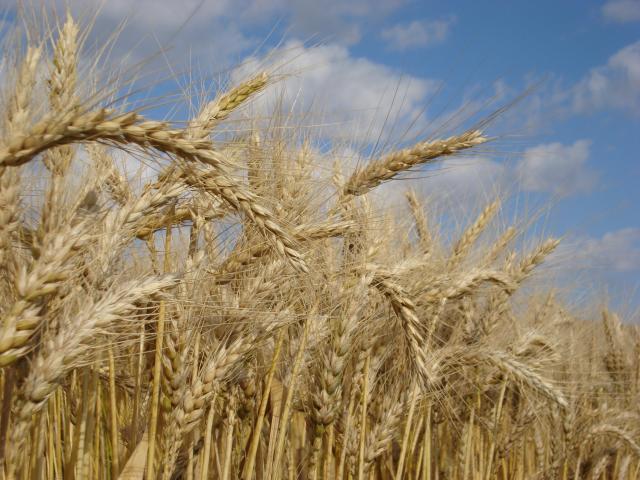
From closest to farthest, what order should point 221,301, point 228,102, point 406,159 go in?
point 221,301 → point 228,102 → point 406,159

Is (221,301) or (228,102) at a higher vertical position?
(228,102)

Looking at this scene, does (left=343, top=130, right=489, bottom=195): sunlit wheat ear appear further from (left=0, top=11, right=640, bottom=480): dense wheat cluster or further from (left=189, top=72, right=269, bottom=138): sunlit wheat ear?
(left=189, top=72, right=269, bottom=138): sunlit wheat ear

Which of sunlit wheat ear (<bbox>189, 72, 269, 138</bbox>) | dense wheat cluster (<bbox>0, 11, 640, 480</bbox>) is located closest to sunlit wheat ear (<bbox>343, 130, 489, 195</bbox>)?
dense wheat cluster (<bbox>0, 11, 640, 480</bbox>)

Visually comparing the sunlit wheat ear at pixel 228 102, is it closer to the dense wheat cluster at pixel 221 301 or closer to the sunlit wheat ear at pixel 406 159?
the dense wheat cluster at pixel 221 301

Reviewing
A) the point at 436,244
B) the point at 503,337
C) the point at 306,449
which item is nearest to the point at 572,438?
the point at 503,337

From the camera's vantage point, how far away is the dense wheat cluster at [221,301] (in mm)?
1349

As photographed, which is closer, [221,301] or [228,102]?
[221,301]

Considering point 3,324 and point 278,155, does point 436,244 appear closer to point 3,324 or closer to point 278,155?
point 278,155

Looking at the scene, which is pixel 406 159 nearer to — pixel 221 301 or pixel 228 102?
pixel 228 102

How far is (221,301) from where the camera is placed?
1.95m

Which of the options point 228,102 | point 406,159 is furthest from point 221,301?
point 406,159

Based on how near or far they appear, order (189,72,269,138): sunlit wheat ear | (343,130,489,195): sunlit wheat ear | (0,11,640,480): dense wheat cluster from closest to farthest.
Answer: (0,11,640,480): dense wheat cluster < (189,72,269,138): sunlit wheat ear < (343,130,489,195): sunlit wheat ear

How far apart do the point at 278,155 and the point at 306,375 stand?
0.84 m

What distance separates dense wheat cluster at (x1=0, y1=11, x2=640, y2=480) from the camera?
4.42ft
